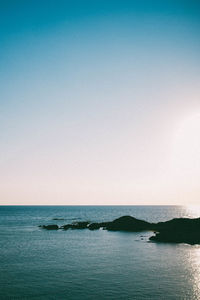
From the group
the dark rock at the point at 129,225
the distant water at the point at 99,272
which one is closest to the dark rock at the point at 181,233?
the distant water at the point at 99,272

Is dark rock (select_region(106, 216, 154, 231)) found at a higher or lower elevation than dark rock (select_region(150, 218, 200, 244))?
lower

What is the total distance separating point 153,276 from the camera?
1259 inches

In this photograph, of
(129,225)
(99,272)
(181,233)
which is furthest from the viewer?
(129,225)

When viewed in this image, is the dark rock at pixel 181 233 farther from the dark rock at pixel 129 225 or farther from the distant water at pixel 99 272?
the dark rock at pixel 129 225

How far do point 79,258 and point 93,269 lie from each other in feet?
25.0

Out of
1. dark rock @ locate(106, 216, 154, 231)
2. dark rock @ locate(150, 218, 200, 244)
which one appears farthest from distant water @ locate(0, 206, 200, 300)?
dark rock @ locate(106, 216, 154, 231)

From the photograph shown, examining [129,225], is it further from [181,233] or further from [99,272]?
[99,272]

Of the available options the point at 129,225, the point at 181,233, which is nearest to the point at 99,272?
the point at 181,233

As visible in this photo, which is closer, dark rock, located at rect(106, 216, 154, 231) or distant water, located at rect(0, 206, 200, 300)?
distant water, located at rect(0, 206, 200, 300)

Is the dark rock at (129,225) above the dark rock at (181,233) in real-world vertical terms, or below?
below

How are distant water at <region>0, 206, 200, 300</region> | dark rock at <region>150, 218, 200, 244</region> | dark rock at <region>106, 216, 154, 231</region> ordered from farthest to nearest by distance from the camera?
dark rock at <region>106, 216, 154, 231</region> < dark rock at <region>150, 218, 200, 244</region> < distant water at <region>0, 206, 200, 300</region>

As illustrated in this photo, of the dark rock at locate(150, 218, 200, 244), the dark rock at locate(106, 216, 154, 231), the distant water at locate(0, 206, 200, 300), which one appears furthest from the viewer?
the dark rock at locate(106, 216, 154, 231)

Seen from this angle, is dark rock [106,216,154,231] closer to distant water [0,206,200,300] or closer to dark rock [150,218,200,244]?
dark rock [150,218,200,244]

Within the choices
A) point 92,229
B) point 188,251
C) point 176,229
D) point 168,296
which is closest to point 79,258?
point 168,296
